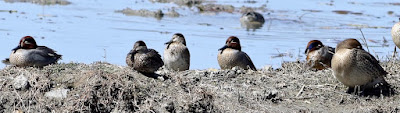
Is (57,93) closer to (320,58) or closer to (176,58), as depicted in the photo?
(176,58)

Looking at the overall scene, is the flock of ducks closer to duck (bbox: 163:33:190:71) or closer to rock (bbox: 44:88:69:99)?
duck (bbox: 163:33:190:71)

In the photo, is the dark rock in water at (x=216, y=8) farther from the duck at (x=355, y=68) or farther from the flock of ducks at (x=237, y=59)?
the duck at (x=355, y=68)

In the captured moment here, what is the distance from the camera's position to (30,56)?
940 centimetres

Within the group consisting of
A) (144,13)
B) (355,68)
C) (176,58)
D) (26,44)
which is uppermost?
(355,68)

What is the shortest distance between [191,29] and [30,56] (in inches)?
363

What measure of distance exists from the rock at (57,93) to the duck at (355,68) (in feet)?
10.1

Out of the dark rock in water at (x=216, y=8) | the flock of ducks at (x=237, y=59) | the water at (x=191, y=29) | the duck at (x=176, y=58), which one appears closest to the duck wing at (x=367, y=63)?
the flock of ducks at (x=237, y=59)

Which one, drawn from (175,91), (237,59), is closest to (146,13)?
(237,59)

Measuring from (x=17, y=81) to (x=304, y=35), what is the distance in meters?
11.6

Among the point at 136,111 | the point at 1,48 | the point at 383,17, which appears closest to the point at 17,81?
the point at 136,111

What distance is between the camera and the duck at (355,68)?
8438 mm

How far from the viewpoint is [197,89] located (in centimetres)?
766

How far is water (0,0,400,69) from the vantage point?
14258mm

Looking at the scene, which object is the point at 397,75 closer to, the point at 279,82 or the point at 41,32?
the point at 279,82
